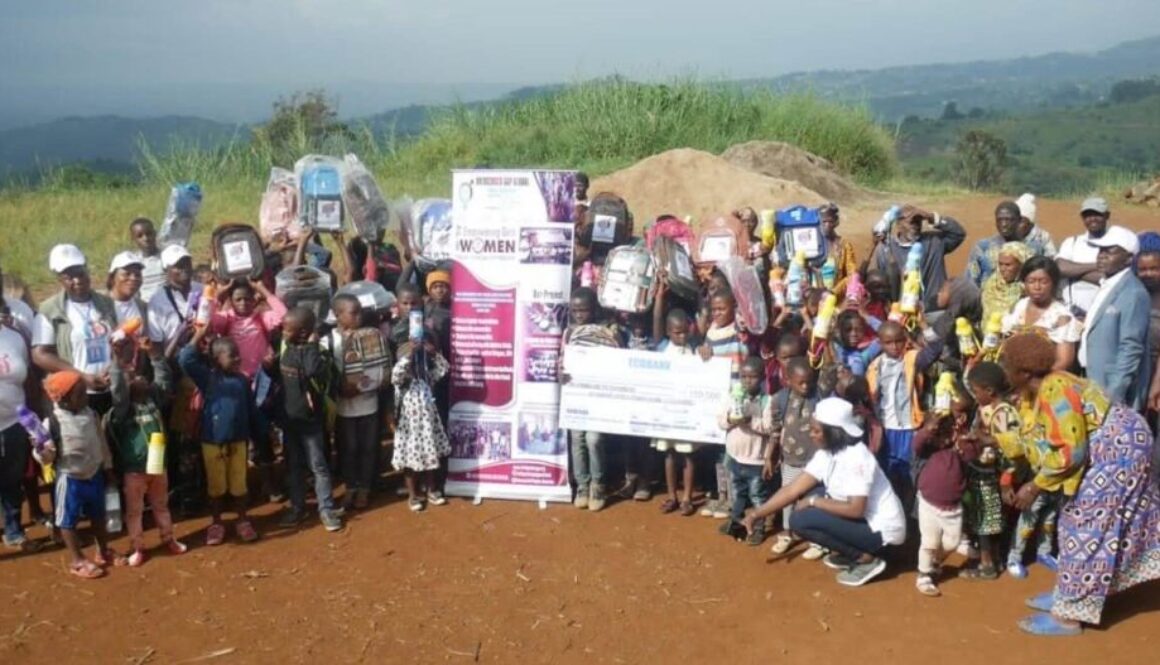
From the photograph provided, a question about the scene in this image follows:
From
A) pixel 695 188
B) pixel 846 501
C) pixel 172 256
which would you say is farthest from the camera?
pixel 695 188

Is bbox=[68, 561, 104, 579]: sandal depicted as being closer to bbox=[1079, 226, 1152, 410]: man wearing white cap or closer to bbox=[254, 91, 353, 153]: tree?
bbox=[1079, 226, 1152, 410]: man wearing white cap

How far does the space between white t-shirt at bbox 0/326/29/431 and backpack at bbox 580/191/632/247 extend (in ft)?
12.2

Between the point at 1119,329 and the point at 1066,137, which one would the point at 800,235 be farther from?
the point at 1066,137

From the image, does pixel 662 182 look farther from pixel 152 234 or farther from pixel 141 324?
pixel 141 324

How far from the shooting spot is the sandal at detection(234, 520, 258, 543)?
21.7 feet

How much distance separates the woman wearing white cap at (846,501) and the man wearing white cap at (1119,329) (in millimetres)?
1428

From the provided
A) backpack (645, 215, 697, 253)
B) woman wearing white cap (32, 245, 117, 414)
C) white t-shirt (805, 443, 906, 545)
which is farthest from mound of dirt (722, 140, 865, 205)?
woman wearing white cap (32, 245, 117, 414)

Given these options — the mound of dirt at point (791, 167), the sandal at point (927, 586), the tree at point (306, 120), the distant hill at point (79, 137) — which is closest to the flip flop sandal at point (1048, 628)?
the sandal at point (927, 586)

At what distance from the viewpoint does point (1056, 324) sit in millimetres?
6359

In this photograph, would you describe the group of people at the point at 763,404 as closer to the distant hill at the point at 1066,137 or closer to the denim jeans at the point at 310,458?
the denim jeans at the point at 310,458

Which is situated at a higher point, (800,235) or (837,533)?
(800,235)

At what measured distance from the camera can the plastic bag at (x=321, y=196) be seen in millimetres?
7668

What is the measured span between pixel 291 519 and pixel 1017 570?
4.42 m

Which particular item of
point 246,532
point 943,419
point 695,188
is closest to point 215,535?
point 246,532
